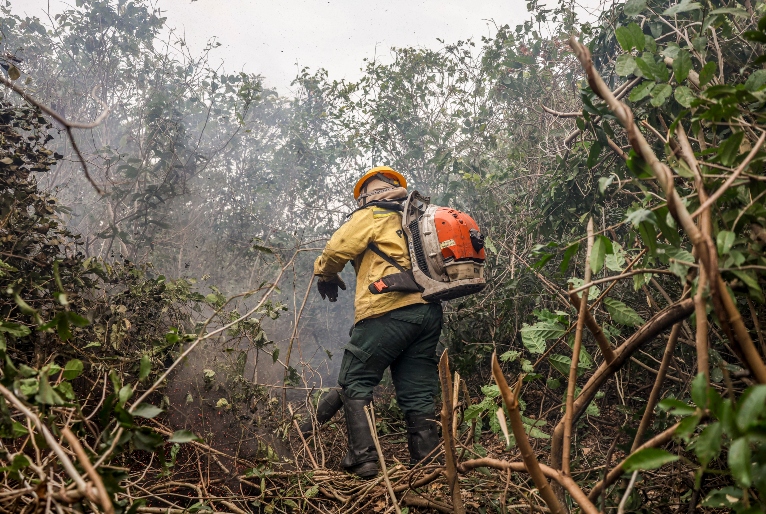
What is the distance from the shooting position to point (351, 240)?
138 inches

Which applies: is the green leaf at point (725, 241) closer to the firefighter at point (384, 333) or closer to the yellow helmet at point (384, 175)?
the firefighter at point (384, 333)

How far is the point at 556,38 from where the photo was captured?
271 inches

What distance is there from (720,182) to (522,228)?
3.30 m

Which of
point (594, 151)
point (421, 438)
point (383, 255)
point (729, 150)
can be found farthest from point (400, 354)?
point (729, 150)

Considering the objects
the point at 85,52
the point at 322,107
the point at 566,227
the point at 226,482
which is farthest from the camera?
the point at 322,107

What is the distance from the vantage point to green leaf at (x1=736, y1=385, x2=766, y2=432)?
667mm

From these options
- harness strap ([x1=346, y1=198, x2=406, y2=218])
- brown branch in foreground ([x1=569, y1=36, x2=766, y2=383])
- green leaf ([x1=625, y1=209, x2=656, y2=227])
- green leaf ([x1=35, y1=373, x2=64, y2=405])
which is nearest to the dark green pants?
harness strap ([x1=346, y1=198, x2=406, y2=218])

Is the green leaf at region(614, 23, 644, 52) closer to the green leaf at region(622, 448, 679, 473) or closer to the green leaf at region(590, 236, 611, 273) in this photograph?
the green leaf at region(590, 236, 611, 273)

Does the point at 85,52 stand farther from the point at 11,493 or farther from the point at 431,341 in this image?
the point at 11,493

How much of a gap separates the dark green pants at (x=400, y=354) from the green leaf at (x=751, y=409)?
271 cm

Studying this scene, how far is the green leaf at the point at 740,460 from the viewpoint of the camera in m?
0.65

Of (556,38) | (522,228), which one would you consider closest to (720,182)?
(522,228)

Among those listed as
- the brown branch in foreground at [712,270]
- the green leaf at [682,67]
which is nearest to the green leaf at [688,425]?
the brown branch in foreground at [712,270]

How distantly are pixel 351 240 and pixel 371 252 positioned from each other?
0.18 metres
